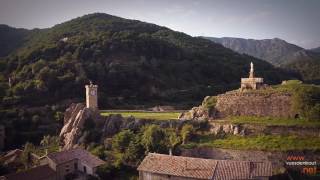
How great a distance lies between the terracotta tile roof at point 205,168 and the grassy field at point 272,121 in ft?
18.9

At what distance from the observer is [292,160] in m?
29.1

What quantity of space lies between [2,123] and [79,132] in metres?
13.6

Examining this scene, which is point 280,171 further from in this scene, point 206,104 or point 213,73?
point 213,73

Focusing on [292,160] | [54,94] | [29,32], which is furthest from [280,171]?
[29,32]

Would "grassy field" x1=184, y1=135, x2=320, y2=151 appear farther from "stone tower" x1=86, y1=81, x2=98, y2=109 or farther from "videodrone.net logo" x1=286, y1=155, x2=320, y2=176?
"stone tower" x1=86, y1=81, x2=98, y2=109

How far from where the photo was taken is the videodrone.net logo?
2828 centimetres

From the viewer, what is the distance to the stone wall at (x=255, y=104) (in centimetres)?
3375

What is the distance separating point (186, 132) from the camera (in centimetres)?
3406

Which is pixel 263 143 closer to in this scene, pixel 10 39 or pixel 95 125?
pixel 95 125

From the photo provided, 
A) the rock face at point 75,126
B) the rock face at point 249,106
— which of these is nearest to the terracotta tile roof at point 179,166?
the rock face at point 249,106

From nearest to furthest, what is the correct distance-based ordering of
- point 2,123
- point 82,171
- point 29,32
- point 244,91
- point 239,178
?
1. point 239,178
2. point 82,171
3. point 244,91
4. point 2,123
5. point 29,32

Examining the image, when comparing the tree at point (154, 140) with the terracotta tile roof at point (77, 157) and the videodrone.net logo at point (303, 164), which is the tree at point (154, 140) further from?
the videodrone.net logo at point (303, 164)

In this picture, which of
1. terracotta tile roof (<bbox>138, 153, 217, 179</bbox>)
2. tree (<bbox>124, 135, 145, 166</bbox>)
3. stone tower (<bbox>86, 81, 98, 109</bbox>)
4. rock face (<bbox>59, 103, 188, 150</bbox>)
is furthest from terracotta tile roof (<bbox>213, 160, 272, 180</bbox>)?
stone tower (<bbox>86, 81, 98, 109</bbox>)

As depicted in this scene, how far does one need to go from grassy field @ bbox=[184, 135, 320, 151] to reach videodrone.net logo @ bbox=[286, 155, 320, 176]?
0.66 m
